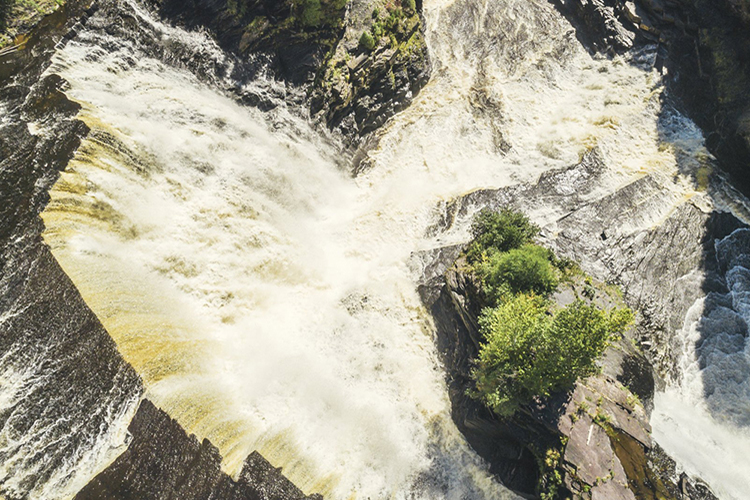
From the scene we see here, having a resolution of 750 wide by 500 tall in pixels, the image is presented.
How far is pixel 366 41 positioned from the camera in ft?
58.9

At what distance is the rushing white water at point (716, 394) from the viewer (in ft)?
29.2

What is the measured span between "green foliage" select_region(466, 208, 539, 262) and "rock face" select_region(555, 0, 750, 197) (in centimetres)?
859

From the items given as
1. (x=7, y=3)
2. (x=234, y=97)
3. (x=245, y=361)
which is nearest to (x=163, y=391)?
(x=245, y=361)

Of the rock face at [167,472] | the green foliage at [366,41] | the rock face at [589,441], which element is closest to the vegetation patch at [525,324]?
the rock face at [589,441]

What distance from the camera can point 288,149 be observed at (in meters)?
16.1

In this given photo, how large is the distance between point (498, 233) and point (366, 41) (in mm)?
11321

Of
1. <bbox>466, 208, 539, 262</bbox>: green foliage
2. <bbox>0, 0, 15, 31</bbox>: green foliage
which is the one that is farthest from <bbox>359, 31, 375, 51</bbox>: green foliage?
<bbox>0, 0, 15, 31</bbox>: green foliage

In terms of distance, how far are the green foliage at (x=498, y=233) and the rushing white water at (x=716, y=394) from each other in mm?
5063

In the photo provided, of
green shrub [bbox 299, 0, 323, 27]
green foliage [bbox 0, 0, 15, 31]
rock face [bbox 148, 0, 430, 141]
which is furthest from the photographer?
green shrub [bbox 299, 0, 323, 27]

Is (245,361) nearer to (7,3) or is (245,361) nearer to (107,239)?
(107,239)

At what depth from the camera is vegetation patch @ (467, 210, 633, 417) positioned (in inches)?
318

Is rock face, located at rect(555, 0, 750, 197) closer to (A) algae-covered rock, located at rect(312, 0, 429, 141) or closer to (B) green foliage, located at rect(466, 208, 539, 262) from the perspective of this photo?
(B) green foliage, located at rect(466, 208, 539, 262)

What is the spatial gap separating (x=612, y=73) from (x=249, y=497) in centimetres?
2101

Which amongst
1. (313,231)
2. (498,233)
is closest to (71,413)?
(313,231)
